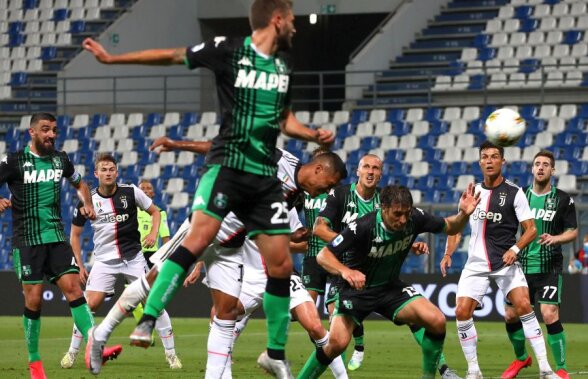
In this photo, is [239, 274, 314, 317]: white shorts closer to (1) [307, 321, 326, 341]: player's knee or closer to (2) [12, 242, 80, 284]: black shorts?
(1) [307, 321, 326, 341]: player's knee

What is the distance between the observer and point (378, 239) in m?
9.95

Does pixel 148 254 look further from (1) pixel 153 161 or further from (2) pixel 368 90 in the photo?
(2) pixel 368 90

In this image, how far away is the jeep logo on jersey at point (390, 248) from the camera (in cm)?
998

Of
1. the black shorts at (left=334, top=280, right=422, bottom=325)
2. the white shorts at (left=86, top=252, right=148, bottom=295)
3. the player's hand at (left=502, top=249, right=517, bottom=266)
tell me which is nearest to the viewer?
the black shorts at (left=334, top=280, right=422, bottom=325)

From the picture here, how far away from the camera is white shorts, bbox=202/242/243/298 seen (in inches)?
374

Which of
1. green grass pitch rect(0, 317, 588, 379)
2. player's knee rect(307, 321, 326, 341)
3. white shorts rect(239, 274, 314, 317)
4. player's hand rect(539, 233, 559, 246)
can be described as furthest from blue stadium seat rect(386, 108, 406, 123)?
player's knee rect(307, 321, 326, 341)

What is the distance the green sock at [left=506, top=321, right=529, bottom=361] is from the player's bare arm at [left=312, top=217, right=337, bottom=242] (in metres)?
2.54

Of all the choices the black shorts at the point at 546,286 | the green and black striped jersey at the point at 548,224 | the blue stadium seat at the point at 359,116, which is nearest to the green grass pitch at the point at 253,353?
the black shorts at the point at 546,286

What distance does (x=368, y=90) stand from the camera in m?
31.9

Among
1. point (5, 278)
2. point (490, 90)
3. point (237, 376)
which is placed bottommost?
point (5, 278)

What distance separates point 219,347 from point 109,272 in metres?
6.07

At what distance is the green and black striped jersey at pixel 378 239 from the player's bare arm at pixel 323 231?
1043mm

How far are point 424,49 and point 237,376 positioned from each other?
21.0 m

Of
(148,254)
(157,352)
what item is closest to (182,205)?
(148,254)
